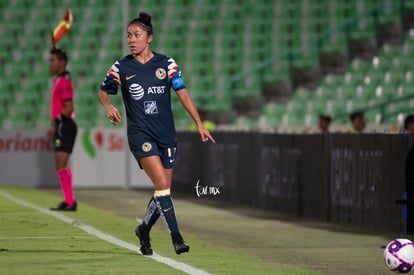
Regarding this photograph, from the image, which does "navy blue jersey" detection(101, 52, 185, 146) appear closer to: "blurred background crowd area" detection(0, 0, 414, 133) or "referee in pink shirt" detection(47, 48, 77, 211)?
"referee in pink shirt" detection(47, 48, 77, 211)

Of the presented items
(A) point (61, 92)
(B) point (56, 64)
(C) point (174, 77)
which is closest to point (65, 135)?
(A) point (61, 92)

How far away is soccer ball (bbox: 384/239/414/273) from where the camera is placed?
973cm

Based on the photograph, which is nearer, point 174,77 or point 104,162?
point 174,77

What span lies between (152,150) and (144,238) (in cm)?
91

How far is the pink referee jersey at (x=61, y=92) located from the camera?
17.5m

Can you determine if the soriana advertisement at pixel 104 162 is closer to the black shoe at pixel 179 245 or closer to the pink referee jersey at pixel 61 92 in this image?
the pink referee jersey at pixel 61 92

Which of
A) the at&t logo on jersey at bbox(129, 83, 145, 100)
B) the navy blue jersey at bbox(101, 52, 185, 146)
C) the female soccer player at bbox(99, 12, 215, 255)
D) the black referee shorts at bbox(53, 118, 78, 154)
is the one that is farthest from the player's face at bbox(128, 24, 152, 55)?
the black referee shorts at bbox(53, 118, 78, 154)

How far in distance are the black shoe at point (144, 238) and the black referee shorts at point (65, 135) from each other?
21.9 ft

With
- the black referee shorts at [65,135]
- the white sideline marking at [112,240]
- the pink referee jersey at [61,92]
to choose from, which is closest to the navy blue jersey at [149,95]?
the white sideline marking at [112,240]

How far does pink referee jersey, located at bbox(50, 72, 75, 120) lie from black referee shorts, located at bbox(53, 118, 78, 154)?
18 centimetres

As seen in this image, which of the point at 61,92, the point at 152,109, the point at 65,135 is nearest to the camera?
the point at 152,109

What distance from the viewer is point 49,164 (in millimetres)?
27641

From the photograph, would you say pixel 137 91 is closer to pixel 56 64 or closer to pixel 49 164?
pixel 56 64

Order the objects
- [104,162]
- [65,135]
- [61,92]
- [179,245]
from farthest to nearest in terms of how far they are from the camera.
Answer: [104,162], [65,135], [61,92], [179,245]
